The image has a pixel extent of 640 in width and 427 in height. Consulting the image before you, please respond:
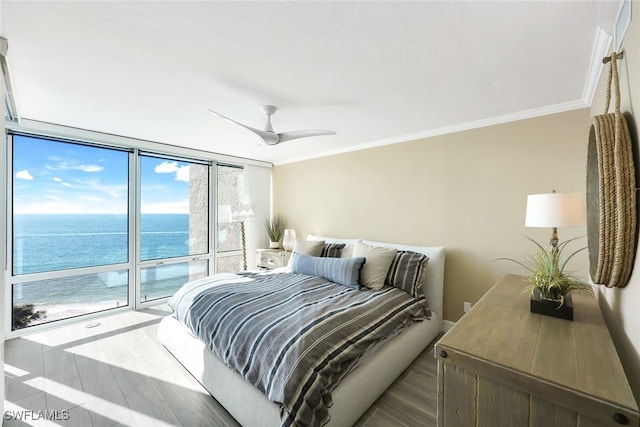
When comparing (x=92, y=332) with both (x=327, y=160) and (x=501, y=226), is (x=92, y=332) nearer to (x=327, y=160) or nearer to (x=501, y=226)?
(x=327, y=160)

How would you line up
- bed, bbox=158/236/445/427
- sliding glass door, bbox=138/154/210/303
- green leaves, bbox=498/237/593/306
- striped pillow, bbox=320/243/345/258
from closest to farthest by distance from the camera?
1. green leaves, bbox=498/237/593/306
2. bed, bbox=158/236/445/427
3. striped pillow, bbox=320/243/345/258
4. sliding glass door, bbox=138/154/210/303

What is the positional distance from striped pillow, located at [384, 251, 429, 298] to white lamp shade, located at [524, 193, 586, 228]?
50.2 inches

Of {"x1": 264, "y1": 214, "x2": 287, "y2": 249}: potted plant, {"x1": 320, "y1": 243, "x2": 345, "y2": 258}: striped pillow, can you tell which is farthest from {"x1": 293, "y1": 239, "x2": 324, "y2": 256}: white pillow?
{"x1": 264, "y1": 214, "x2": 287, "y2": 249}: potted plant

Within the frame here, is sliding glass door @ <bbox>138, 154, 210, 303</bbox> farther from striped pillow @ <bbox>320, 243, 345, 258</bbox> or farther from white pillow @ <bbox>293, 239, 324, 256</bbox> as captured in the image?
striped pillow @ <bbox>320, 243, 345, 258</bbox>

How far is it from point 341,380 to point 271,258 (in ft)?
10.1

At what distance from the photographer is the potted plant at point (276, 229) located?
492 centimetres

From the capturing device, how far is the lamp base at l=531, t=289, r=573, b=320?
4.56 ft

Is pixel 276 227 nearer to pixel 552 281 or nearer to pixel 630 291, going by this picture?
pixel 552 281

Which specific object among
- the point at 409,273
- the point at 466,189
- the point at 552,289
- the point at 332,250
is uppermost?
the point at 466,189

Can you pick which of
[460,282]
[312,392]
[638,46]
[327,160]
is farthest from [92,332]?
[638,46]

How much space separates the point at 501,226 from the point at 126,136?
184 inches

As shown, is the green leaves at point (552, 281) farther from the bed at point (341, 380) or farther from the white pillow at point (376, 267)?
the white pillow at point (376, 267)

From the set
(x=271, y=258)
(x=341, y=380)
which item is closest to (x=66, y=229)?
(x=271, y=258)

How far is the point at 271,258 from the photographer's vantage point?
459 centimetres
